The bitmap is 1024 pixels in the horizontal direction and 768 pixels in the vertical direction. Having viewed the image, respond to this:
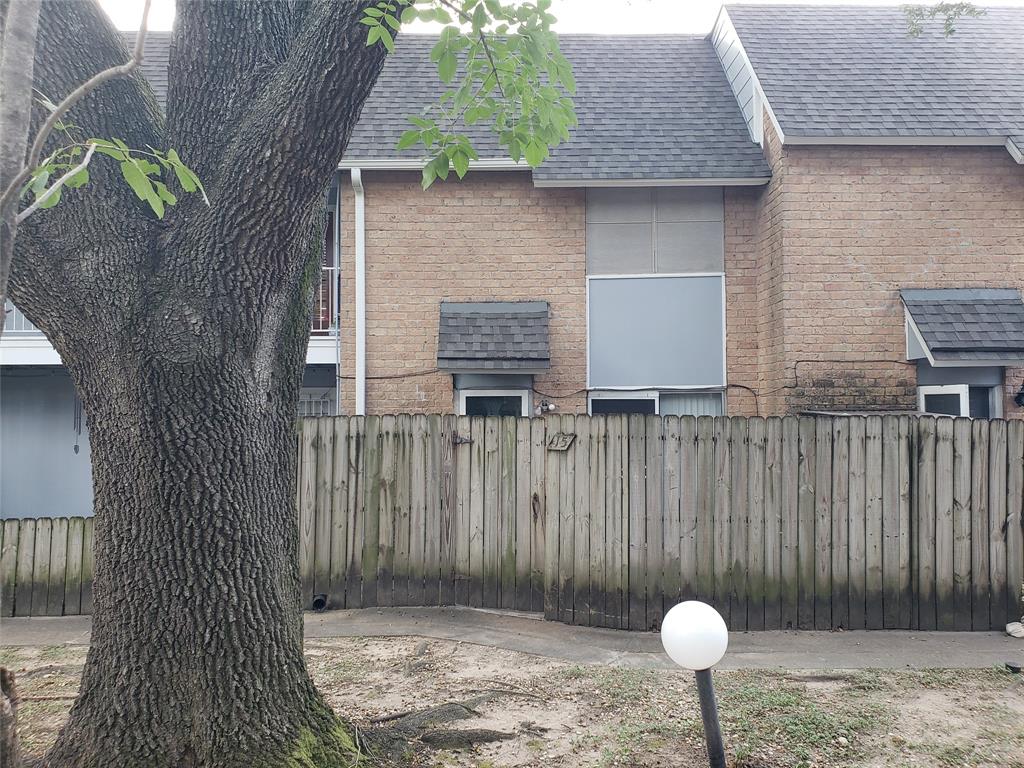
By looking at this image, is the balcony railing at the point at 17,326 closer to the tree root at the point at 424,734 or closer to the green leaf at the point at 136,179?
the tree root at the point at 424,734

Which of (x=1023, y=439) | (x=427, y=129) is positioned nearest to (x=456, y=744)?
(x=427, y=129)

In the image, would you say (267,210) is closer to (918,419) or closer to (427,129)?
(427,129)

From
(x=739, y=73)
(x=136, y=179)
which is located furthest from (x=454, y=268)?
(x=136, y=179)

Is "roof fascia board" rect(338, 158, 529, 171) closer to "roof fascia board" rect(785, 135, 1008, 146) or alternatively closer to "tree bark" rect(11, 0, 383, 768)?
"roof fascia board" rect(785, 135, 1008, 146)

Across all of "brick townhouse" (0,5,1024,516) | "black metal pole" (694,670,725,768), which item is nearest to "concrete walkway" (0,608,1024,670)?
"black metal pole" (694,670,725,768)

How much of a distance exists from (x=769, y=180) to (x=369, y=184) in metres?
5.41

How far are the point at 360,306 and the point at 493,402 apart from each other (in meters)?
2.24

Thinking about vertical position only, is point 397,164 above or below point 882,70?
below

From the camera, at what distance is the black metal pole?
10.4 feet

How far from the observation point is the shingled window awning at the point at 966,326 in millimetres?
8555

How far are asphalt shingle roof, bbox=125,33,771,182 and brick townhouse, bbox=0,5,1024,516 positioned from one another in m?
0.05

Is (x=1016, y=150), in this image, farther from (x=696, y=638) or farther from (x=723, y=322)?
(x=696, y=638)

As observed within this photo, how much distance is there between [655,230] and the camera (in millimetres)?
10453

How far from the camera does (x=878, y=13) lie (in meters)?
12.1
